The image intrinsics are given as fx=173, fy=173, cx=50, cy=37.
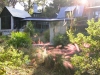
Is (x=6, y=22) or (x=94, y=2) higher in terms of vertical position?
(x=94, y=2)

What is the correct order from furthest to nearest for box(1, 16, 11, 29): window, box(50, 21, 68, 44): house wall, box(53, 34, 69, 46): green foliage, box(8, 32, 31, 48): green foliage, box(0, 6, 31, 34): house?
box(1, 16, 11, 29): window, box(0, 6, 31, 34): house, box(50, 21, 68, 44): house wall, box(53, 34, 69, 46): green foliage, box(8, 32, 31, 48): green foliage

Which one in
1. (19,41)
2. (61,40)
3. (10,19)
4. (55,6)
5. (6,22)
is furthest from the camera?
(55,6)

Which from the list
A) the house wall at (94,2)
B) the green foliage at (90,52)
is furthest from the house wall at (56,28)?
the house wall at (94,2)

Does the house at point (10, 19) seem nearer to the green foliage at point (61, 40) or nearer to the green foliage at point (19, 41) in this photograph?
the green foliage at point (61, 40)

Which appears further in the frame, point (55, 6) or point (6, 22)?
point (55, 6)

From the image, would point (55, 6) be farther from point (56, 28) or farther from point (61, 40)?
point (61, 40)

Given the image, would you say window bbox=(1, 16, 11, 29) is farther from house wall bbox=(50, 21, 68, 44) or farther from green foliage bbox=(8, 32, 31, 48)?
green foliage bbox=(8, 32, 31, 48)

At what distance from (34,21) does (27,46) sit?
62.4ft

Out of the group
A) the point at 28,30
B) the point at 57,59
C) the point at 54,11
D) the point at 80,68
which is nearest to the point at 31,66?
the point at 57,59

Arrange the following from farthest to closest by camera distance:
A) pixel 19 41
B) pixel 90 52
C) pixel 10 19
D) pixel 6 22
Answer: pixel 6 22
pixel 10 19
pixel 19 41
pixel 90 52

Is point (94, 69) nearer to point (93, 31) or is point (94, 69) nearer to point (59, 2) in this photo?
point (93, 31)

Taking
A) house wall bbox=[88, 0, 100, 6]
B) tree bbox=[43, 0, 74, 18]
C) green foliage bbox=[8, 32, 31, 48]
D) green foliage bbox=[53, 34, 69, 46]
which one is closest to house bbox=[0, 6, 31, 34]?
tree bbox=[43, 0, 74, 18]

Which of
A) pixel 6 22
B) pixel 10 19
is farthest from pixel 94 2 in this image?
pixel 6 22

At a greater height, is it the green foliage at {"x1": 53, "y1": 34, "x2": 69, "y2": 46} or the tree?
the tree
